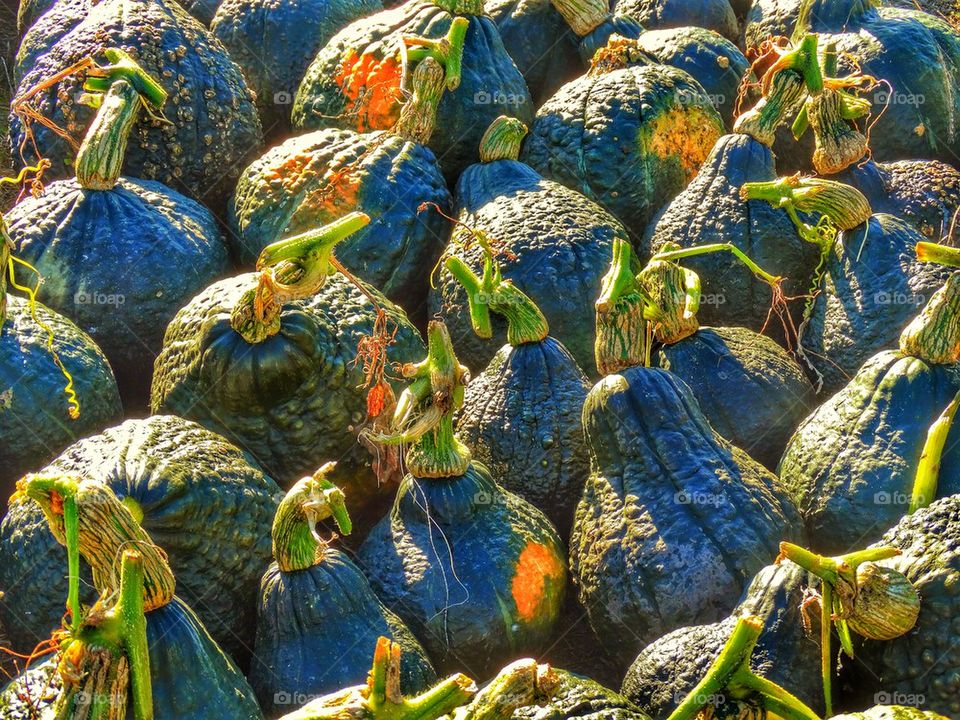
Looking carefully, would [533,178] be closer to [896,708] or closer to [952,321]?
[952,321]

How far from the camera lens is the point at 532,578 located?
162 inches

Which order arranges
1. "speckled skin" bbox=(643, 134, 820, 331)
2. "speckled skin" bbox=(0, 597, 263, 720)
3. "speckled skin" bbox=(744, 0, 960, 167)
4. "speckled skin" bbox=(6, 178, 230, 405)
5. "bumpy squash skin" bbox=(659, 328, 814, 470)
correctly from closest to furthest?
"speckled skin" bbox=(0, 597, 263, 720) → "bumpy squash skin" bbox=(659, 328, 814, 470) → "speckled skin" bbox=(6, 178, 230, 405) → "speckled skin" bbox=(643, 134, 820, 331) → "speckled skin" bbox=(744, 0, 960, 167)

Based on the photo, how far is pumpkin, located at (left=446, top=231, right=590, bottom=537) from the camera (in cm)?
445

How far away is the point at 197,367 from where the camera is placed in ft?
14.4

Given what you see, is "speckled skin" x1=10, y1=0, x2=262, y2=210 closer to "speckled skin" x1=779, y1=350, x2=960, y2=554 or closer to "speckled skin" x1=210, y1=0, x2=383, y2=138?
"speckled skin" x1=210, y1=0, x2=383, y2=138

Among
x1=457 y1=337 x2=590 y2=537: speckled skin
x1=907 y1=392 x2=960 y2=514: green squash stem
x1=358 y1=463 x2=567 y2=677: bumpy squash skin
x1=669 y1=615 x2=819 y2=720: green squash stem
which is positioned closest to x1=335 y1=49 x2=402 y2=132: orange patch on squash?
x1=457 y1=337 x2=590 y2=537: speckled skin

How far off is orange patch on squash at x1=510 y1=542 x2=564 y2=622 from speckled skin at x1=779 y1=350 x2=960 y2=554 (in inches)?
35.5

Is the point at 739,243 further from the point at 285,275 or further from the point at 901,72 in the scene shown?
the point at 285,275

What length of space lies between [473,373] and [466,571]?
1282mm

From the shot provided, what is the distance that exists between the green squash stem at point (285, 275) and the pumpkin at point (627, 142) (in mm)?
1862

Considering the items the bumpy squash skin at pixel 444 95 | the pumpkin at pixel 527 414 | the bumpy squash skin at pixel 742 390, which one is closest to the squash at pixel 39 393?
the pumpkin at pixel 527 414

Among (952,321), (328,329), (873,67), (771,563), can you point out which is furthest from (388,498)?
(873,67)

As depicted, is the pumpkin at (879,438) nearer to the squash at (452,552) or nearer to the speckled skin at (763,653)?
the speckled skin at (763,653)

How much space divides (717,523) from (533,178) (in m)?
2.13
